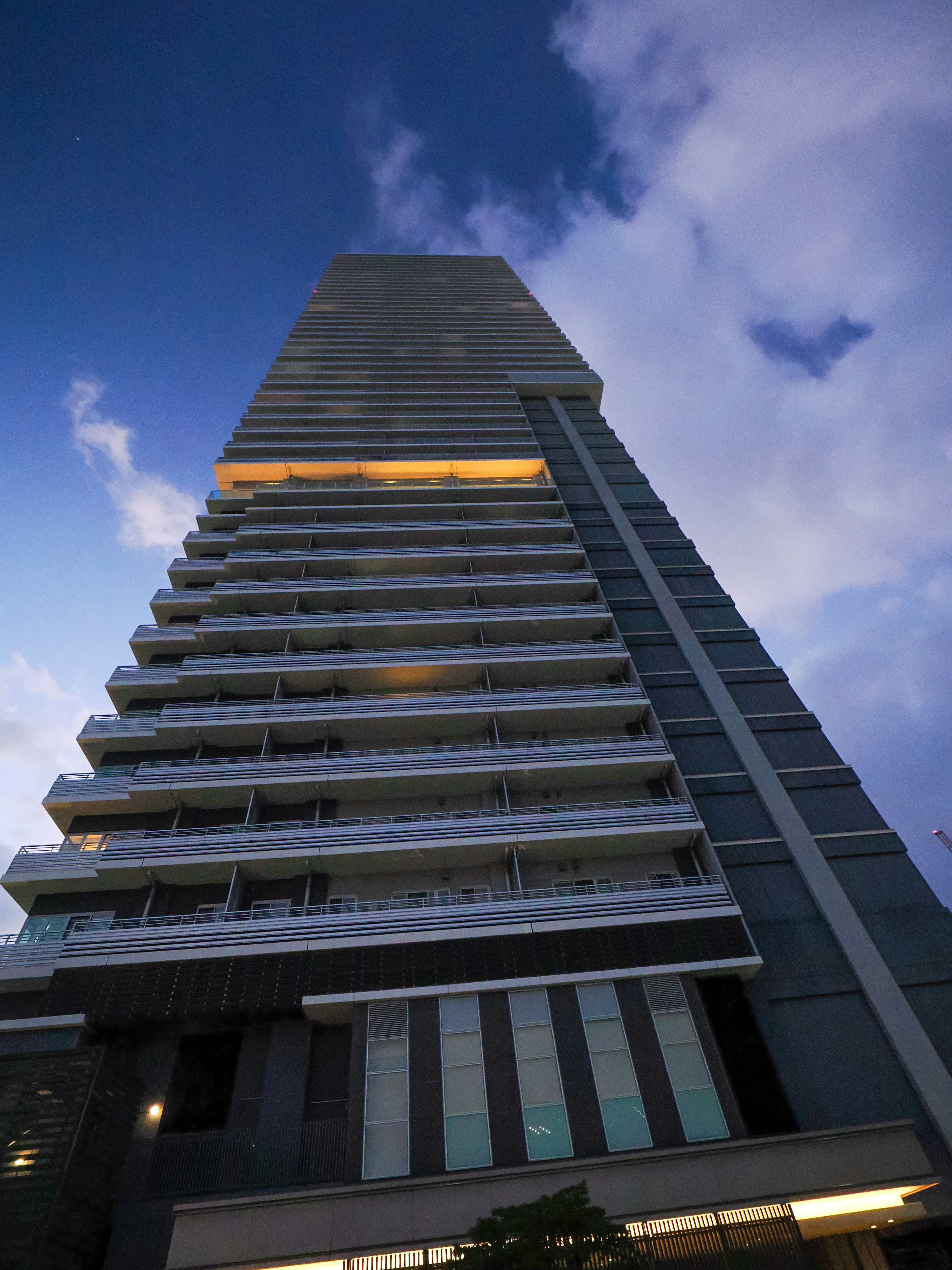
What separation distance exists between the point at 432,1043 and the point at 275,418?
43.6m

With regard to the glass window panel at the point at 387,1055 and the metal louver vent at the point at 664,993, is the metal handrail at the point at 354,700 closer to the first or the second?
the metal louver vent at the point at 664,993

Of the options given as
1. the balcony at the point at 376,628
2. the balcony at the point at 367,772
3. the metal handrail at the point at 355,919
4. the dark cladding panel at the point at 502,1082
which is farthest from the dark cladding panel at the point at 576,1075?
the balcony at the point at 376,628

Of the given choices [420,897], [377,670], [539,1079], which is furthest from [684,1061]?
[377,670]

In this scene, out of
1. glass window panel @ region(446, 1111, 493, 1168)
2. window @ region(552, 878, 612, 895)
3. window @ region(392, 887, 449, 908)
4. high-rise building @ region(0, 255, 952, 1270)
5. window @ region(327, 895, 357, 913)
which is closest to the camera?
high-rise building @ region(0, 255, 952, 1270)

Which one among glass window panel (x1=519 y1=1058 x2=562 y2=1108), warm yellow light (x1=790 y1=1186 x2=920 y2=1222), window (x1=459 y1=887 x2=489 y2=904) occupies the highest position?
window (x1=459 y1=887 x2=489 y2=904)

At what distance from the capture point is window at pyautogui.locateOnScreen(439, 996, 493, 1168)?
17531mm

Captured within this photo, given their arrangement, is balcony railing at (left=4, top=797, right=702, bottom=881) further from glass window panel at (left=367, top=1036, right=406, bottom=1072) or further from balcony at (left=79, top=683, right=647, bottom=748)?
glass window panel at (left=367, top=1036, right=406, bottom=1072)

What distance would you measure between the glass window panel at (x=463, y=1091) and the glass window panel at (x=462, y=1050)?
127mm

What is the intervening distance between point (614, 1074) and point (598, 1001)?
6.21 feet

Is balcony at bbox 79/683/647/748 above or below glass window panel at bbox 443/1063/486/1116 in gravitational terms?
above

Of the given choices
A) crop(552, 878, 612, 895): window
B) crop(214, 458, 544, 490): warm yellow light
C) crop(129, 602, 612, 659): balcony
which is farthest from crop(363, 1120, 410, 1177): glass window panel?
crop(214, 458, 544, 490): warm yellow light

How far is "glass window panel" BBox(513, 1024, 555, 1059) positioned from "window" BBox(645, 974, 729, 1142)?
3.15 meters

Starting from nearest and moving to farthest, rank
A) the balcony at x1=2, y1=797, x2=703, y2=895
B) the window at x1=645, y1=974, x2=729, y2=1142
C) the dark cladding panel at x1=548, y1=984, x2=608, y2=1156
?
the dark cladding panel at x1=548, y1=984, x2=608, y2=1156 < the window at x1=645, y1=974, x2=729, y2=1142 < the balcony at x1=2, y1=797, x2=703, y2=895

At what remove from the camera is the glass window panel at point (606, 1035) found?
1927 centimetres
